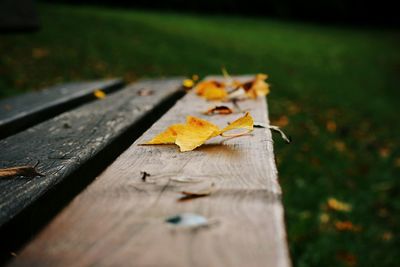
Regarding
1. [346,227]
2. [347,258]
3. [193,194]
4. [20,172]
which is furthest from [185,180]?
[346,227]

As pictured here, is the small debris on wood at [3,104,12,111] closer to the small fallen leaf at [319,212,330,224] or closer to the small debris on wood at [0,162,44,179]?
the small debris on wood at [0,162,44,179]

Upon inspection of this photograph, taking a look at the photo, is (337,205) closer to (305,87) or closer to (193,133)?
(193,133)

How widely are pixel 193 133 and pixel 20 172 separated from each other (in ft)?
1.10

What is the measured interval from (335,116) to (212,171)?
16.9ft

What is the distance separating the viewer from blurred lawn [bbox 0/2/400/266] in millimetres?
2518

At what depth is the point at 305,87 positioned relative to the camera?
6941 mm

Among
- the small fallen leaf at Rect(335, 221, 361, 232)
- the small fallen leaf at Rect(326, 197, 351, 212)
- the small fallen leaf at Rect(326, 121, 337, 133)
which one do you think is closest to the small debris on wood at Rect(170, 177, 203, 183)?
the small fallen leaf at Rect(335, 221, 361, 232)

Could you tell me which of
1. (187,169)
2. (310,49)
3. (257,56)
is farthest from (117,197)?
(310,49)

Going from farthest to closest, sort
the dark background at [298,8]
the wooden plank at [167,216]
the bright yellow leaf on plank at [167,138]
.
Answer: the dark background at [298,8]
the bright yellow leaf on plank at [167,138]
the wooden plank at [167,216]

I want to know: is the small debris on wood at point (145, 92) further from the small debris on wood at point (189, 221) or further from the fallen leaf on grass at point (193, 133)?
the small debris on wood at point (189, 221)

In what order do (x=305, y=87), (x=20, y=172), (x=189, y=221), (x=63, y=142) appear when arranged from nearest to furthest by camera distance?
1. (x=189, y=221)
2. (x=20, y=172)
3. (x=63, y=142)
4. (x=305, y=87)

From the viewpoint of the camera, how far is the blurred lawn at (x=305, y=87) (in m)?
2.52

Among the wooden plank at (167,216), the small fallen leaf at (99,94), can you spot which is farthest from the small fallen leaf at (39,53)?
the wooden plank at (167,216)

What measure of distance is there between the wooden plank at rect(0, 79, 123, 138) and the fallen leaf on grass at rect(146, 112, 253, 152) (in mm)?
632
